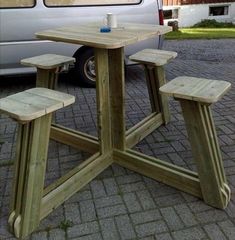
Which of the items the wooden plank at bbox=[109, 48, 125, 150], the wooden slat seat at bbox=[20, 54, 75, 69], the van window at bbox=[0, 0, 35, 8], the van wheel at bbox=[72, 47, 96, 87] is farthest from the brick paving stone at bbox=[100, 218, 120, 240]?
the van window at bbox=[0, 0, 35, 8]

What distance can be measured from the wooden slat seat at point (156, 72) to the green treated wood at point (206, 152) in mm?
1190

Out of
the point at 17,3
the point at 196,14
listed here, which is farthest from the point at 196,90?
the point at 196,14

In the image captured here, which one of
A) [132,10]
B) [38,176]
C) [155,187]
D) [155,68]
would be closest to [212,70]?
[132,10]

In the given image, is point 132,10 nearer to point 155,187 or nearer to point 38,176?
point 155,187

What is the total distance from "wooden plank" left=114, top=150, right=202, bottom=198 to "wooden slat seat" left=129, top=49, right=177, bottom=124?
1000 mm

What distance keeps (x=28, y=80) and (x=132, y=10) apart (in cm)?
214

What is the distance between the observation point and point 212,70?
666cm

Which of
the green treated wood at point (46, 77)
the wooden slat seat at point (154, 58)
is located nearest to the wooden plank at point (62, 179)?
the green treated wood at point (46, 77)

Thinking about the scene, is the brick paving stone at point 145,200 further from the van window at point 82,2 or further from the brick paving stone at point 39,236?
the van window at point 82,2

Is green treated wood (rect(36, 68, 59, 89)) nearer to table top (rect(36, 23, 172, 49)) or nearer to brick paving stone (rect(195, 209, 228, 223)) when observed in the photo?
table top (rect(36, 23, 172, 49))

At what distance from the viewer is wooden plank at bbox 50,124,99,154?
3.40 meters

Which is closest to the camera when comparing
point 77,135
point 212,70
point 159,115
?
point 77,135

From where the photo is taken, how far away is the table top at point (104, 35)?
2582 millimetres

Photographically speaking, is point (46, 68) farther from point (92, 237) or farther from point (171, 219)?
point (171, 219)
